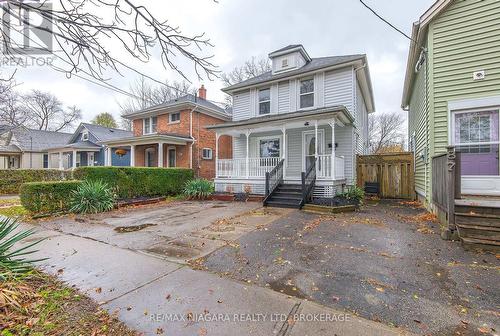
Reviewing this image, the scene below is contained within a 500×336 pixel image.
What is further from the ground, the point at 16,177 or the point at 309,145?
the point at 309,145

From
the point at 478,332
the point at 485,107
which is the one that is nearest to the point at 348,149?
the point at 485,107

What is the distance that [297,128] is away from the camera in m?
12.1

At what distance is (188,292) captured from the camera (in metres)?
3.04

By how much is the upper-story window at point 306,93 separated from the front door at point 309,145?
5.03 feet

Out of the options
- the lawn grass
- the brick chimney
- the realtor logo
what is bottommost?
the lawn grass

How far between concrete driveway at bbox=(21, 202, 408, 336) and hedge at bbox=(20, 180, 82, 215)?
8.67 ft

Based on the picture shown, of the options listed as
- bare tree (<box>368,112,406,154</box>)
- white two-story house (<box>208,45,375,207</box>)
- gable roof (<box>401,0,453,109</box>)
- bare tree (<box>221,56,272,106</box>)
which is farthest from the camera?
bare tree (<box>368,112,406,154</box>)

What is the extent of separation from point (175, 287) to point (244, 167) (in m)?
9.63

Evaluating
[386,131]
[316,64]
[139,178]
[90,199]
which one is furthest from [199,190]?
[386,131]

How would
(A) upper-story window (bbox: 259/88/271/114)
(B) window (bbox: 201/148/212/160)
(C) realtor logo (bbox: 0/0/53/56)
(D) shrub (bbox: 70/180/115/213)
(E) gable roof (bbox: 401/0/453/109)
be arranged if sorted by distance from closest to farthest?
(C) realtor logo (bbox: 0/0/53/56) → (E) gable roof (bbox: 401/0/453/109) → (D) shrub (bbox: 70/180/115/213) → (A) upper-story window (bbox: 259/88/271/114) → (B) window (bbox: 201/148/212/160)

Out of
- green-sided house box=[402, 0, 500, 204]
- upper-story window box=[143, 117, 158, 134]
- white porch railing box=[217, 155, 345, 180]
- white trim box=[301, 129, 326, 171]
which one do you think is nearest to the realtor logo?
green-sided house box=[402, 0, 500, 204]

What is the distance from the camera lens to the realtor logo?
249cm

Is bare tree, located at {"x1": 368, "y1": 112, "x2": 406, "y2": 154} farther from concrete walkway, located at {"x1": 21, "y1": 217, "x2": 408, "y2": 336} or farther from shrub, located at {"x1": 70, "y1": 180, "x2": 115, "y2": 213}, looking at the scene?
concrete walkway, located at {"x1": 21, "y1": 217, "x2": 408, "y2": 336}

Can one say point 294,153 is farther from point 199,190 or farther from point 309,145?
point 199,190
